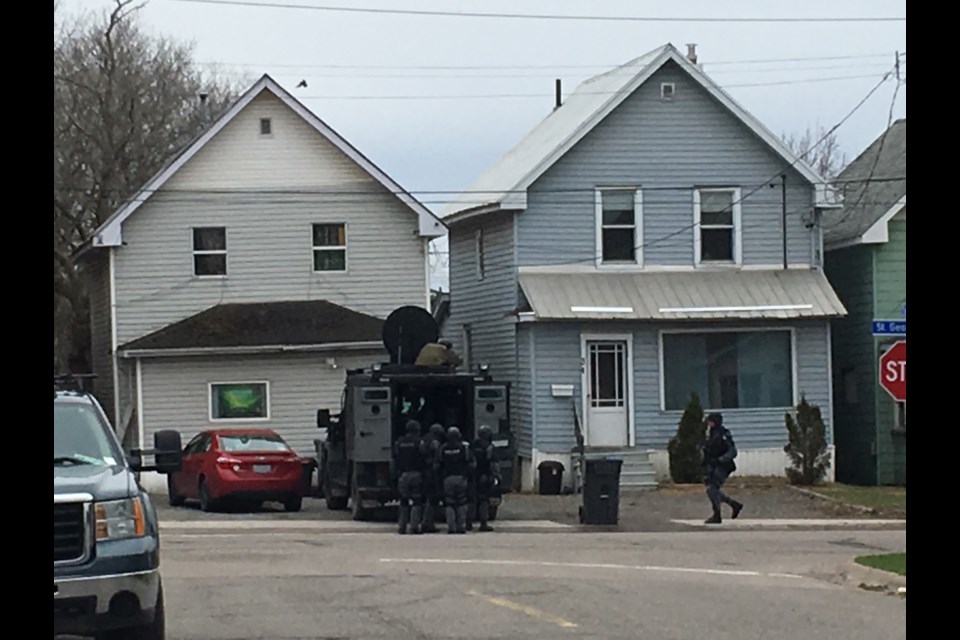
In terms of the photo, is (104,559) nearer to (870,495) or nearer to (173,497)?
(173,497)

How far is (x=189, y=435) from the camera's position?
36719 millimetres

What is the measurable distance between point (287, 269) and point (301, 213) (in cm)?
130

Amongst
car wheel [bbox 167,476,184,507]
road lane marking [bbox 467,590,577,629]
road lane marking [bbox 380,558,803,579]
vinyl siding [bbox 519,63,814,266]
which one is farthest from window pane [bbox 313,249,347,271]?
road lane marking [bbox 467,590,577,629]

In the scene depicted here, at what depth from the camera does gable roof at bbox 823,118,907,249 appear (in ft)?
119

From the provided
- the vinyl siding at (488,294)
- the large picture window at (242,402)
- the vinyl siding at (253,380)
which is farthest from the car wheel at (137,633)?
the large picture window at (242,402)

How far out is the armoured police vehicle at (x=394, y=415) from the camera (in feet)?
89.2

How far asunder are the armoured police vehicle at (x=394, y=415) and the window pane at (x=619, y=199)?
28.8 ft

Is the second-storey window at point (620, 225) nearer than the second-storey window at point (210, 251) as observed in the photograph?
Yes

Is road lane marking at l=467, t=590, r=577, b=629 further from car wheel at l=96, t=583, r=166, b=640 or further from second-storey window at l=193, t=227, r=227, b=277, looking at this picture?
second-storey window at l=193, t=227, r=227, b=277

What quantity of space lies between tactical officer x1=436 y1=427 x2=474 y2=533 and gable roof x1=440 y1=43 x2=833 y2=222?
10411 mm

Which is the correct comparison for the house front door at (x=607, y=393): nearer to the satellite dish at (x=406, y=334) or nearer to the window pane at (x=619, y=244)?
the window pane at (x=619, y=244)
